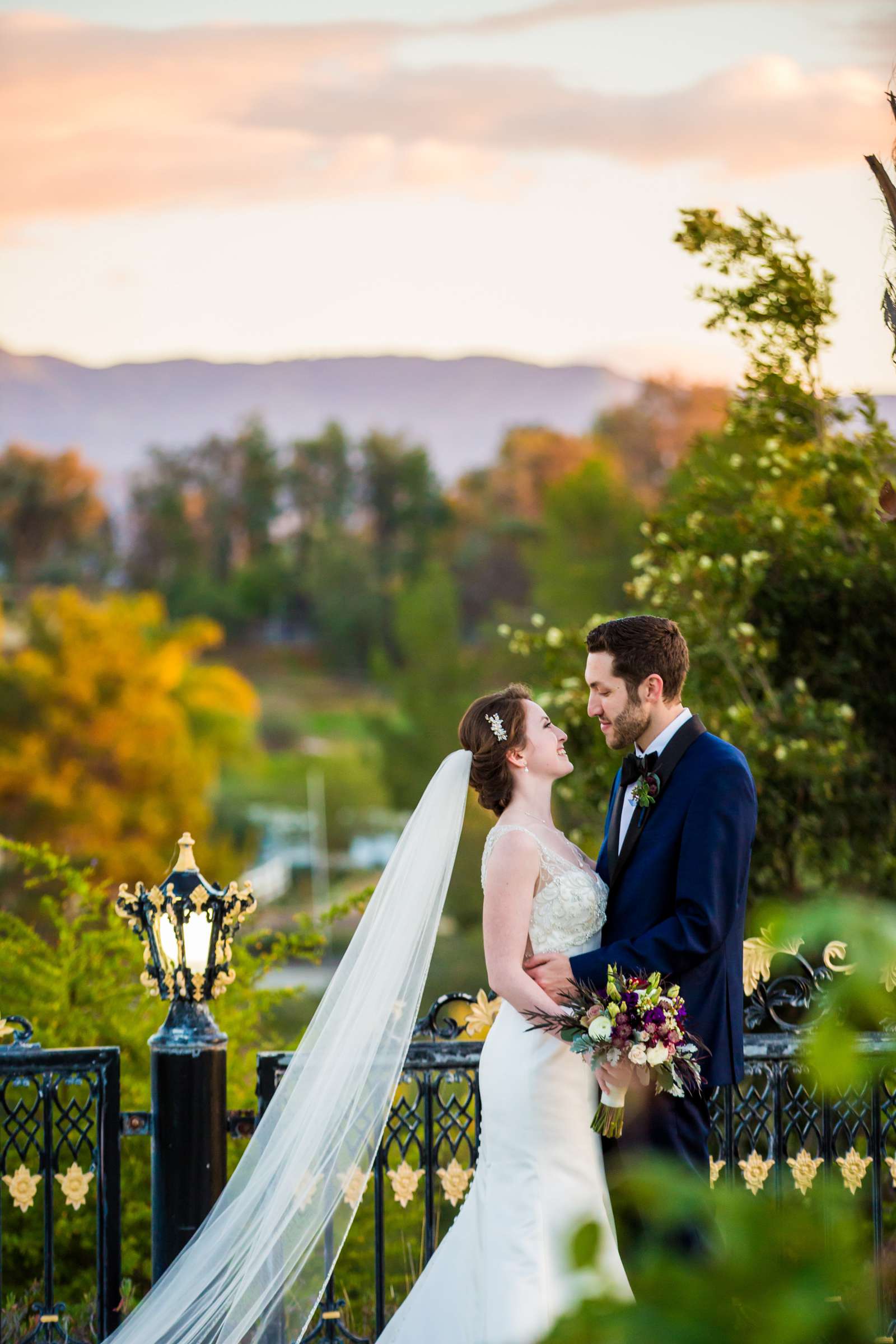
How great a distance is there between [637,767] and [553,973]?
56cm

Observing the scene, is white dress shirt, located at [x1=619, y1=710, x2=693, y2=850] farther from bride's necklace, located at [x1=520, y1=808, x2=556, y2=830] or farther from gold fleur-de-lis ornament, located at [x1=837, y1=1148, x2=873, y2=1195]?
gold fleur-de-lis ornament, located at [x1=837, y1=1148, x2=873, y2=1195]

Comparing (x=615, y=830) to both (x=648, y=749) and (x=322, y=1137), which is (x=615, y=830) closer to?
(x=648, y=749)

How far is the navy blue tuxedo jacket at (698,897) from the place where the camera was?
3311mm

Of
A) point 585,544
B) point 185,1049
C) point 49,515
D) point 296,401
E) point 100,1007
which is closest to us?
point 185,1049

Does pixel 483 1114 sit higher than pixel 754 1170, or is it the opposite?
pixel 483 1114

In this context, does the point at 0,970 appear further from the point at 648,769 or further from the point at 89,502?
the point at 89,502

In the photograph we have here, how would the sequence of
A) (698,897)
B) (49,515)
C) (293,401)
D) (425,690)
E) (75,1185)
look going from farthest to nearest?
(293,401), (49,515), (425,690), (75,1185), (698,897)

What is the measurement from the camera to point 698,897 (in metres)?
3.30

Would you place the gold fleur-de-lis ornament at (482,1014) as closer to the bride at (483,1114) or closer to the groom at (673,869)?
the bride at (483,1114)

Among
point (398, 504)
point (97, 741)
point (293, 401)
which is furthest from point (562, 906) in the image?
point (293, 401)

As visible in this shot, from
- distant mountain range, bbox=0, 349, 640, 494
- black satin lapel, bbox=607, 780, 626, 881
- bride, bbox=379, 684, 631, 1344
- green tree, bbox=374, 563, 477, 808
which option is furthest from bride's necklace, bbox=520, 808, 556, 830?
distant mountain range, bbox=0, 349, 640, 494

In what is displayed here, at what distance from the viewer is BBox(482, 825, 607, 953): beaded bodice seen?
357 centimetres

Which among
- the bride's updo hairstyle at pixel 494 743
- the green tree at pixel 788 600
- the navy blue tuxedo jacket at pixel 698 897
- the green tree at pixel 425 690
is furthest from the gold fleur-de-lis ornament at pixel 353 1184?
the green tree at pixel 425 690

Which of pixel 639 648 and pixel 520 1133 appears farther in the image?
pixel 520 1133
